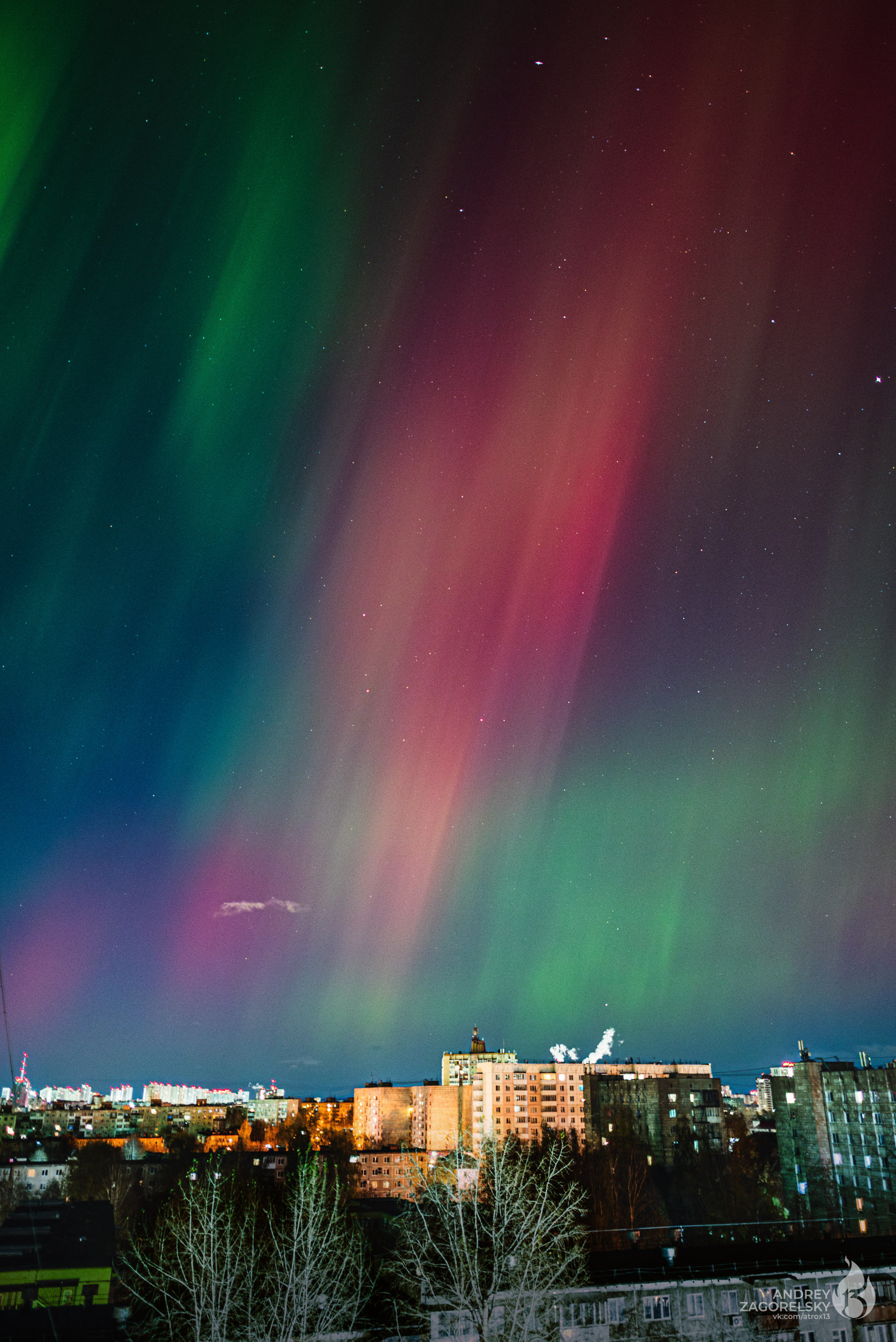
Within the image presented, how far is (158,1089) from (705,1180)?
177 m

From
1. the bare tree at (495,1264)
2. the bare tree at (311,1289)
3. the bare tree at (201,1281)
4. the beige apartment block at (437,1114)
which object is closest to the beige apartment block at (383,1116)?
the beige apartment block at (437,1114)

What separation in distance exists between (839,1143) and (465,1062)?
68193 millimetres

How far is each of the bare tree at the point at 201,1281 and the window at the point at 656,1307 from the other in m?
9.53

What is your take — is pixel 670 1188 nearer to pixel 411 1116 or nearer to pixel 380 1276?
pixel 411 1116

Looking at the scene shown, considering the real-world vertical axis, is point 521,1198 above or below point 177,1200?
above

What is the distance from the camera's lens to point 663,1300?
20.6 meters

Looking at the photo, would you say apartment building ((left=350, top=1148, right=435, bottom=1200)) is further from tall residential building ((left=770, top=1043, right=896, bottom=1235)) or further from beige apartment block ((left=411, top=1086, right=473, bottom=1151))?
tall residential building ((left=770, top=1043, right=896, bottom=1235))

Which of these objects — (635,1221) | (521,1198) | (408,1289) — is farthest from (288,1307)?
(635,1221)

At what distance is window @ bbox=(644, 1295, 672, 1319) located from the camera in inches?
803

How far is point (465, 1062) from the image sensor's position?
110938 millimetres

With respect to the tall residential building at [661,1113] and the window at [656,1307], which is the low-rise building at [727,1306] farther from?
the tall residential building at [661,1113]

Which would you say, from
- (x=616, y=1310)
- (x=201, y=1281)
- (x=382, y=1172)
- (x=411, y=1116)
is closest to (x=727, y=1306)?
(x=616, y=1310)

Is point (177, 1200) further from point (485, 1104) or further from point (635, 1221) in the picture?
point (485, 1104)

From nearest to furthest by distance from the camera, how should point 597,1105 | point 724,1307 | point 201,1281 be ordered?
point 201,1281, point 724,1307, point 597,1105
